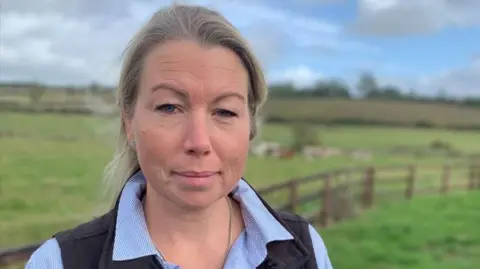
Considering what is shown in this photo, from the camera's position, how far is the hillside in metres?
1.79

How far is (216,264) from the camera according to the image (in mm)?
604

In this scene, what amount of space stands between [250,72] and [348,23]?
1199mm

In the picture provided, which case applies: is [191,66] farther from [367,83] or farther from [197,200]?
[367,83]

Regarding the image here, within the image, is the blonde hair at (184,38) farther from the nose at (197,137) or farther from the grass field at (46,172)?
the grass field at (46,172)

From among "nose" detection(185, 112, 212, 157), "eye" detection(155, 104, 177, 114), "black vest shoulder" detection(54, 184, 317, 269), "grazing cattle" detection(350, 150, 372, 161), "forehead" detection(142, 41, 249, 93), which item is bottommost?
"black vest shoulder" detection(54, 184, 317, 269)

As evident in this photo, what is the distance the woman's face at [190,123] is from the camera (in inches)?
21.1

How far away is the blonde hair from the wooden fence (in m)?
1.12

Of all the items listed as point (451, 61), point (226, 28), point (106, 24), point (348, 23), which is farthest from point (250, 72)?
point (451, 61)

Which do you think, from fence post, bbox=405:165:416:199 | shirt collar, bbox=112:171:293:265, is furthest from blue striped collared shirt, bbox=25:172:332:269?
fence post, bbox=405:165:416:199

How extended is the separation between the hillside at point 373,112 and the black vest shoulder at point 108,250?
113 cm

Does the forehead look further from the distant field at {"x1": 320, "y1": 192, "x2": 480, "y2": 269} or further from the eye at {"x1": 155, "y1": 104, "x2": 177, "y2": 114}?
the distant field at {"x1": 320, "y1": 192, "x2": 480, "y2": 269}

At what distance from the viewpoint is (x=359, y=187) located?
6.15 feet

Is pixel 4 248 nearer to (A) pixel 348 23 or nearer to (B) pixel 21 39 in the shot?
(B) pixel 21 39

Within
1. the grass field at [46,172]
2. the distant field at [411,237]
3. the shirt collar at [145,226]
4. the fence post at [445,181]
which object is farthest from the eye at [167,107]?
the fence post at [445,181]
